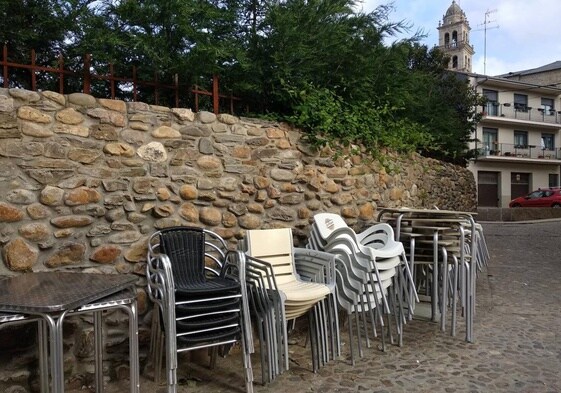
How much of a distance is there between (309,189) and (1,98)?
2.40 metres

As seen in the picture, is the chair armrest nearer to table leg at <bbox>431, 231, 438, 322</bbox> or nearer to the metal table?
table leg at <bbox>431, 231, 438, 322</bbox>

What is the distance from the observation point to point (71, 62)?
367 centimetres

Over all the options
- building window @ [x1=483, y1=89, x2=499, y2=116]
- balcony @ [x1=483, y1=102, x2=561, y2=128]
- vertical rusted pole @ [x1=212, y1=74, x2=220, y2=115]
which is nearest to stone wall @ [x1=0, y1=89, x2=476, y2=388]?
vertical rusted pole @ [x1=212, y1=74, x2=220, y2=115]

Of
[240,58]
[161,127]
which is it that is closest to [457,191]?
[240,58]

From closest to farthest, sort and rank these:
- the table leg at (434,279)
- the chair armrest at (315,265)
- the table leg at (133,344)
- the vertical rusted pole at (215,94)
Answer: the table leg at (133,344) → the chair armrest at (315,265) → the vertical rusted pole at (215,94) → the table leg at (434,279)

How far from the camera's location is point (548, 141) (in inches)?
1259

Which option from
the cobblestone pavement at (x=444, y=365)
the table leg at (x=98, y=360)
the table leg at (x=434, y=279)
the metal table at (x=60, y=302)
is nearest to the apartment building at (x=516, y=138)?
the cobblestone pavement at (x=444, y=365)

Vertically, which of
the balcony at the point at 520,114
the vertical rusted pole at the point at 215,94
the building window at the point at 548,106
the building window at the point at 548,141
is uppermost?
the building window at the point at 548,106

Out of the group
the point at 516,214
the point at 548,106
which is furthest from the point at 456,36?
the point at 516,214

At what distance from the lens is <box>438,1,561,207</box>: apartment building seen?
95.2 feet

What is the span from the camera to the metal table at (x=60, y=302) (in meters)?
1.87

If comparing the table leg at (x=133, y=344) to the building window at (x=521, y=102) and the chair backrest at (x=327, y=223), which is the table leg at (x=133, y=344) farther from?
the building window at (x=521, y=102)

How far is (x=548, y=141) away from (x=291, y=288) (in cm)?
3414

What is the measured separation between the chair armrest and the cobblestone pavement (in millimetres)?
574
